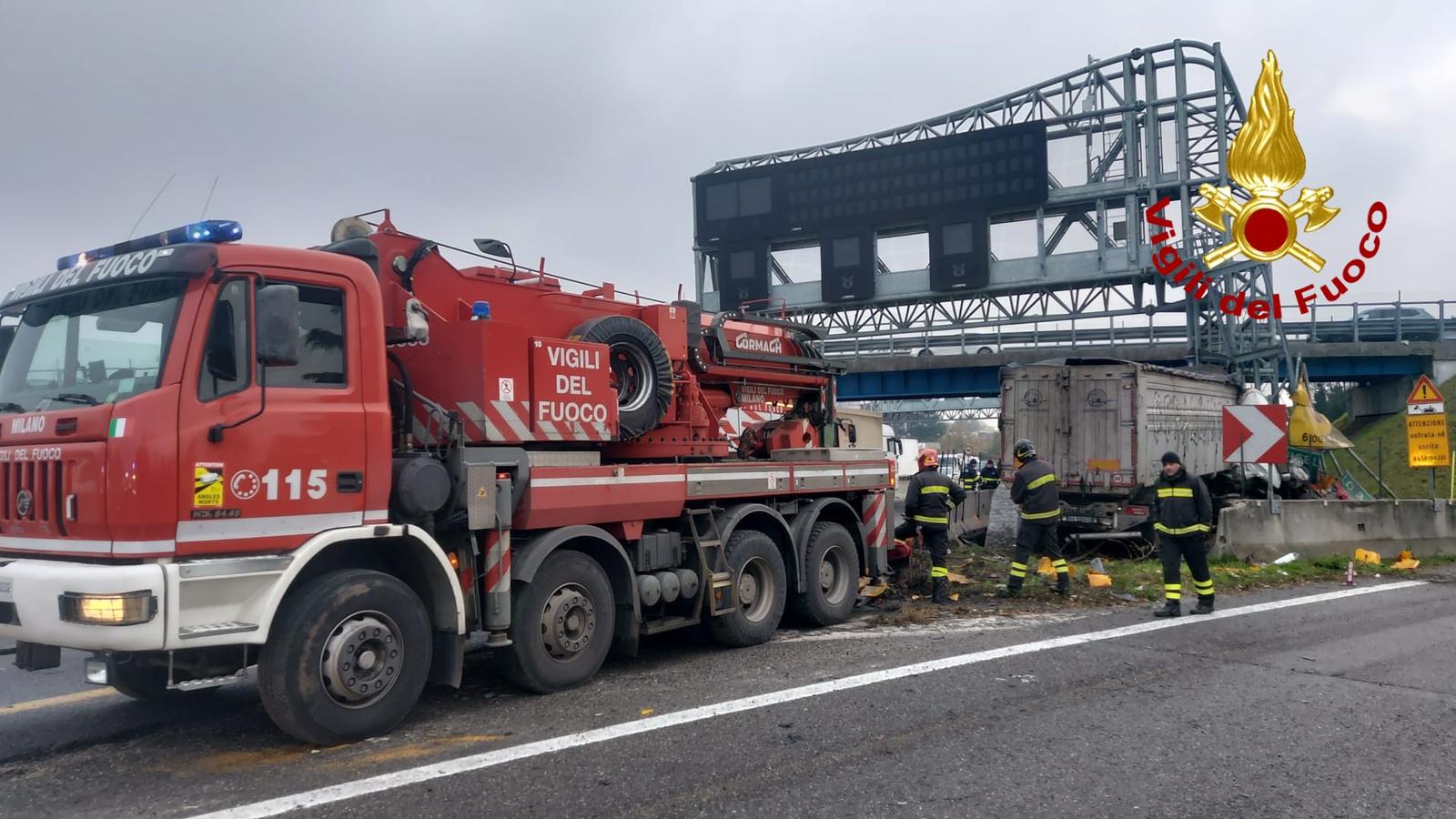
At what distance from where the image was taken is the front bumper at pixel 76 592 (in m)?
4.68

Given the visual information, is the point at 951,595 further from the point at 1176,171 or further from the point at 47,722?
the point at 1176,171

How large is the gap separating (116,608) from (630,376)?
4139 millimetres

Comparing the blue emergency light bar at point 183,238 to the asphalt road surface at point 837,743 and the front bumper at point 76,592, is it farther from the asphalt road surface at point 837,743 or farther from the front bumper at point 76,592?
the asphalt road surface at point 837,743

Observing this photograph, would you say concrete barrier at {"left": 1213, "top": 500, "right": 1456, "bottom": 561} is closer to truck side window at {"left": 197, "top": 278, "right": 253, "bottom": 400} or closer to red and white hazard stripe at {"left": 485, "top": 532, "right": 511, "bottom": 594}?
red and white hazard stripe at {"left": 485, "top": 532, "right": 511, "bottom": 594}

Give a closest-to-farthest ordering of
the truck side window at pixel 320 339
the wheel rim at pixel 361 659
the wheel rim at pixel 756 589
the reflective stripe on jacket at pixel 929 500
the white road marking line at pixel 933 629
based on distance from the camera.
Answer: the wheel rim at pixel 361 659, the truck side window at pixel 320 339, the wheel rim at pixel 756 589, the white road marking line at pixel 933 629, the reflective stripe on jacket at pixel 929 500

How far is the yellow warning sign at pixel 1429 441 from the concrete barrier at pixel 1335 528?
0.66 metres

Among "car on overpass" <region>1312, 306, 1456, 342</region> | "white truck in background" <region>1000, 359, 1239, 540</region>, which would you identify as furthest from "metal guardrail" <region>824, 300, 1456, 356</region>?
"white truck in background" <region>1000, 359, 1239, 540</region>

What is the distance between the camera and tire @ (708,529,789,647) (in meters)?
7.94

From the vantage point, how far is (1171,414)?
53.6 ft

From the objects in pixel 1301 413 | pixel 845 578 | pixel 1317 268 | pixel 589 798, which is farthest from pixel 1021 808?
pixel 1317 268

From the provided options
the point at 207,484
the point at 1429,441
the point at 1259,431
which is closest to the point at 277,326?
the point at 207,484

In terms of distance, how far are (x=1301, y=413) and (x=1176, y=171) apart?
62.0ft

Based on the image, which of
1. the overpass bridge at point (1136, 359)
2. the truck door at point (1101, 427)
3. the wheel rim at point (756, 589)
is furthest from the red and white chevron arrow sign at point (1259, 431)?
the overpass bridge at point (1136, 359)

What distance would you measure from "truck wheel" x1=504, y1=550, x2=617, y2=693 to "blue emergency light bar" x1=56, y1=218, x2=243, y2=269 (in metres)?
2.58
